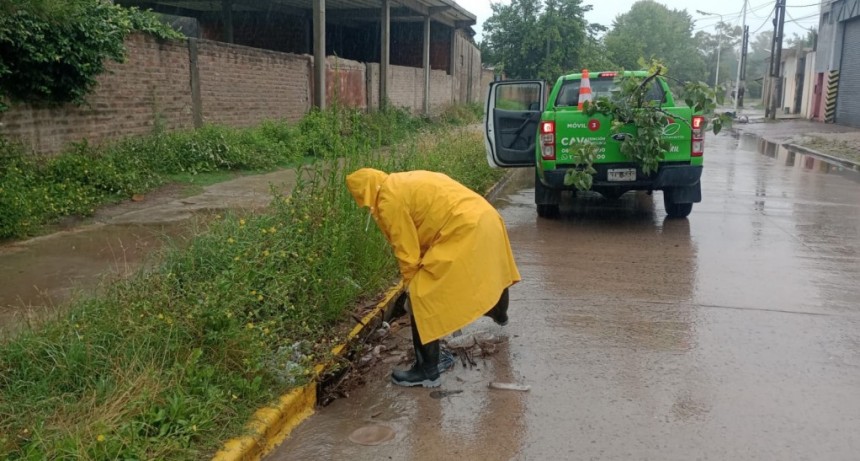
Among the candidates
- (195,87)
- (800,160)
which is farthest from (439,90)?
(195,87)

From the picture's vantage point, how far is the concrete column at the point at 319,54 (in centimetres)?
1534

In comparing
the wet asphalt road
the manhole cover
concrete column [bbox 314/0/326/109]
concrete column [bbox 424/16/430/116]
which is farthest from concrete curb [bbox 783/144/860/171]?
the manhole cover

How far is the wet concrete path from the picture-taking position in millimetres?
5043

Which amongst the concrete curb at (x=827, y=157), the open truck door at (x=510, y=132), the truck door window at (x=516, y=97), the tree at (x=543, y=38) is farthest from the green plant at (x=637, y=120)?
the tree at (x=543, y=38)

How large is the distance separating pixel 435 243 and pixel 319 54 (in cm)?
1268

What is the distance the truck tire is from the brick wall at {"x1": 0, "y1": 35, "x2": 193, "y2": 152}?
5955mm

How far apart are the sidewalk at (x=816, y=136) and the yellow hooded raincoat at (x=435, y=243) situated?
52.4 feet

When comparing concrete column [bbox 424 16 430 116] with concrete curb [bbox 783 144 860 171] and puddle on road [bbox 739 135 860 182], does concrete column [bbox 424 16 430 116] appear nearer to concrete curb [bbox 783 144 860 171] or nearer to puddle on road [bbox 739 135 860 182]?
puddle on road [bbox 739 135 860 182]

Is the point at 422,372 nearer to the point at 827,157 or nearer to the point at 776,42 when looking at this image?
the point at 827,157

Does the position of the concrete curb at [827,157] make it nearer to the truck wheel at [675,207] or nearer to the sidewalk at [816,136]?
the sidewalk at [816,136]

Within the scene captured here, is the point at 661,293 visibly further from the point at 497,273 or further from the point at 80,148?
the point at 80,148

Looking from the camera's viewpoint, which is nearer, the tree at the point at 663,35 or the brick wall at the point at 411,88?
the brick wall at the point at 411,88

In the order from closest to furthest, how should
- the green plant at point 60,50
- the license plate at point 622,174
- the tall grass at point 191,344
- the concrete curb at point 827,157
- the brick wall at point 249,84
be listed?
the tall grass at point 191,344
the green plant at point 60,50
the license plate at point 622,174
the brick wall at point 249,84
the concrete curb at point 827,157

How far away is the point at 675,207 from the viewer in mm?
9141
